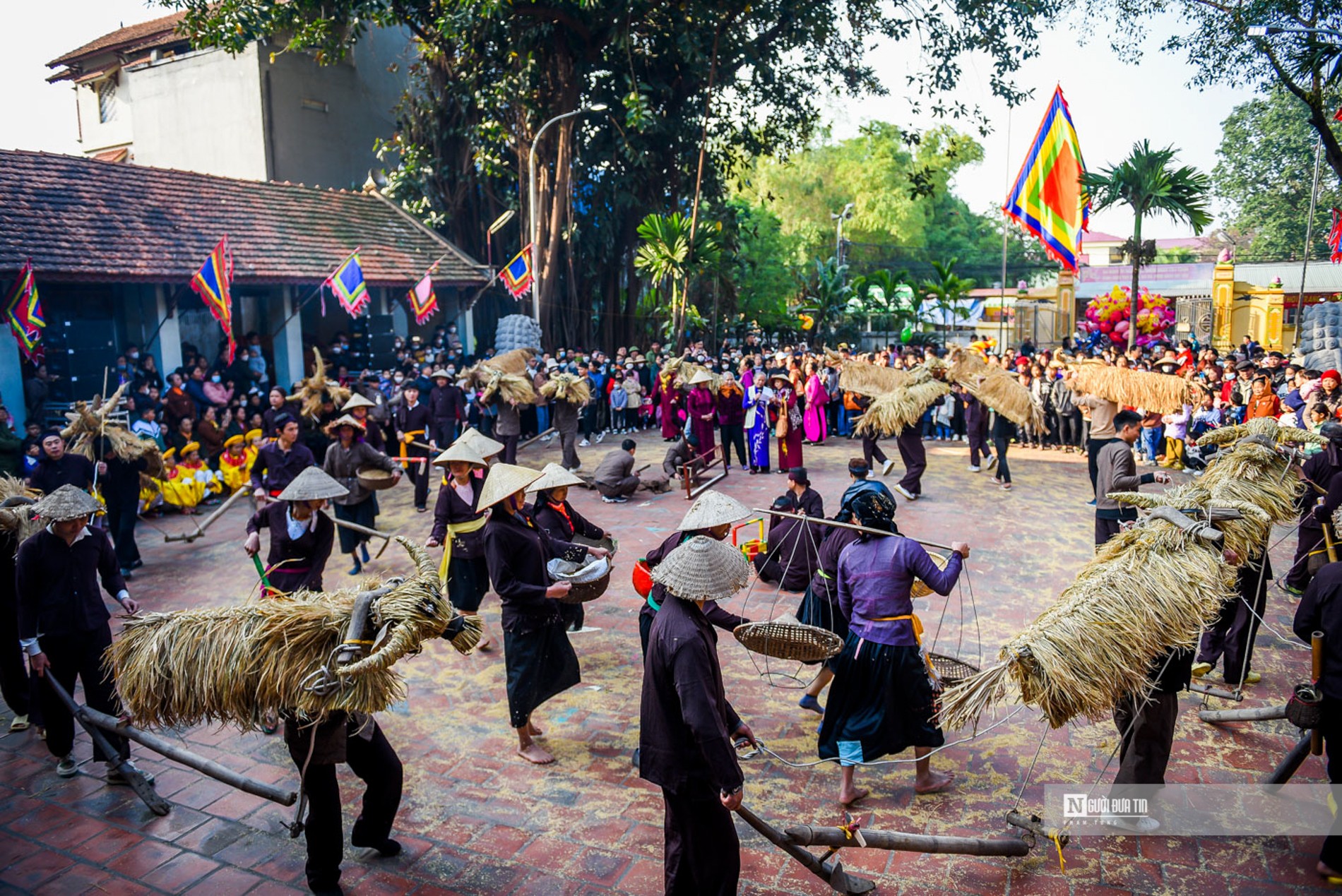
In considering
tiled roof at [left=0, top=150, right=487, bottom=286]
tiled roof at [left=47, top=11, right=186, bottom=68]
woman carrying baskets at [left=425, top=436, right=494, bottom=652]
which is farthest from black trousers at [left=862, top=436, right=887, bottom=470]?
tiled roof at [left=47, top=11, right=186, bottom=68]

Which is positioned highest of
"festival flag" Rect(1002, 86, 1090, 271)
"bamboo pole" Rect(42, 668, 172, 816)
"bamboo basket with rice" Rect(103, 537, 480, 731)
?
"festival flag" Rect(1002, 86, 1090, 271)

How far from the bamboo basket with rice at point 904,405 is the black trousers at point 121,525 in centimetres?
843

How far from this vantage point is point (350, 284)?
16625 mm

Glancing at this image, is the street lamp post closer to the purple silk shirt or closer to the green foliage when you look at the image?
the purple silk shirt

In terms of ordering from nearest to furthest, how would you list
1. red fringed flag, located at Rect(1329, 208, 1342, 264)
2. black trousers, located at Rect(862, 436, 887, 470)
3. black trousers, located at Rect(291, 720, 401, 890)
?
1. black trousers, located at Rect(291, 720, 401, 890)
2. black trousers, located at Rect(862, 436, 887, 470)
3. red fringed flag, located at Rect(1329, 208, 1342, 264)

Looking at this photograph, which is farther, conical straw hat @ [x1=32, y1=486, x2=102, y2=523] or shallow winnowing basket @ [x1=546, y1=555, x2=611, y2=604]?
shallow winnowing basket @ [x1=546, y1=555, x2=611, y2=604]

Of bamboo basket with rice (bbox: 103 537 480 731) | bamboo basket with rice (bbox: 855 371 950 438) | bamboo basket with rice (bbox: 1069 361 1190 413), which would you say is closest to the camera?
bamboo basket with rice (bbox: 103 537 480 731)

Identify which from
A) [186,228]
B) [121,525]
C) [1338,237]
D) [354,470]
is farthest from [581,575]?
[1338,237]

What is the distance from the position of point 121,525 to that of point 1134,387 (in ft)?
37.7

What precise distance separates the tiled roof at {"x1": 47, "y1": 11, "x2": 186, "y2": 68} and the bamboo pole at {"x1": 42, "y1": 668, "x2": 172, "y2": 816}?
23.8 metres

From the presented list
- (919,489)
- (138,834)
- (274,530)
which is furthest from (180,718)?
(919,489)

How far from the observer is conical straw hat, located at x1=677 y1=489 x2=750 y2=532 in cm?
490

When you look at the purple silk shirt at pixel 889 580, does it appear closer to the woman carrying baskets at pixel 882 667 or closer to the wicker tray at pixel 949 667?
the woman carrying baskets at pixel 882 667

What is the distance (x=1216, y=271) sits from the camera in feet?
87.7
